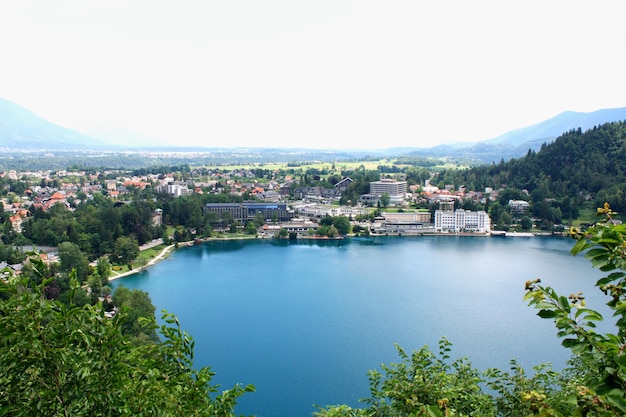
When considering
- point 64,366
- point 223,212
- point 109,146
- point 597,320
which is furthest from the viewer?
point 109,146

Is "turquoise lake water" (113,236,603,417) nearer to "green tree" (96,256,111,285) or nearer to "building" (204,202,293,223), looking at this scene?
"green tree" (96,256,111,285)

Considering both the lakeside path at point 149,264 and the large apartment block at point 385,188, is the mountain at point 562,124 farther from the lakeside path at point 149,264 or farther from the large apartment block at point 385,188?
the lakeside path at point 149,264

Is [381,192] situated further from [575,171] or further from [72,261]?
[72,261]

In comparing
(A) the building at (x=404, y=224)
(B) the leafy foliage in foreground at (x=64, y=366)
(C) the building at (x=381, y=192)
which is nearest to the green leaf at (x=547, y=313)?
(B) the leafy foliage in foreground at (x=64, y=366)

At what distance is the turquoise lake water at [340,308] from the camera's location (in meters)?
5.15

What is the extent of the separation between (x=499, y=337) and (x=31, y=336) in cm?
610

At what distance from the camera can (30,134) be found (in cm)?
7975

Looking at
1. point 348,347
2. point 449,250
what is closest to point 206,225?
point 449,250

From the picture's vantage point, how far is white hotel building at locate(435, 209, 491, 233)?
14891 millimetres

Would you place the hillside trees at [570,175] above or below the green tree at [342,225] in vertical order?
above

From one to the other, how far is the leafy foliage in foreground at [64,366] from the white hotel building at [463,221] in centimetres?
1460

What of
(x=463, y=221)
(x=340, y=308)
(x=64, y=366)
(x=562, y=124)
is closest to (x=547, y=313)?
(x=64, y=366)

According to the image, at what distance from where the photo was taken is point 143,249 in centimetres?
1143

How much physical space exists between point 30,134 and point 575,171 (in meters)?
85.4
